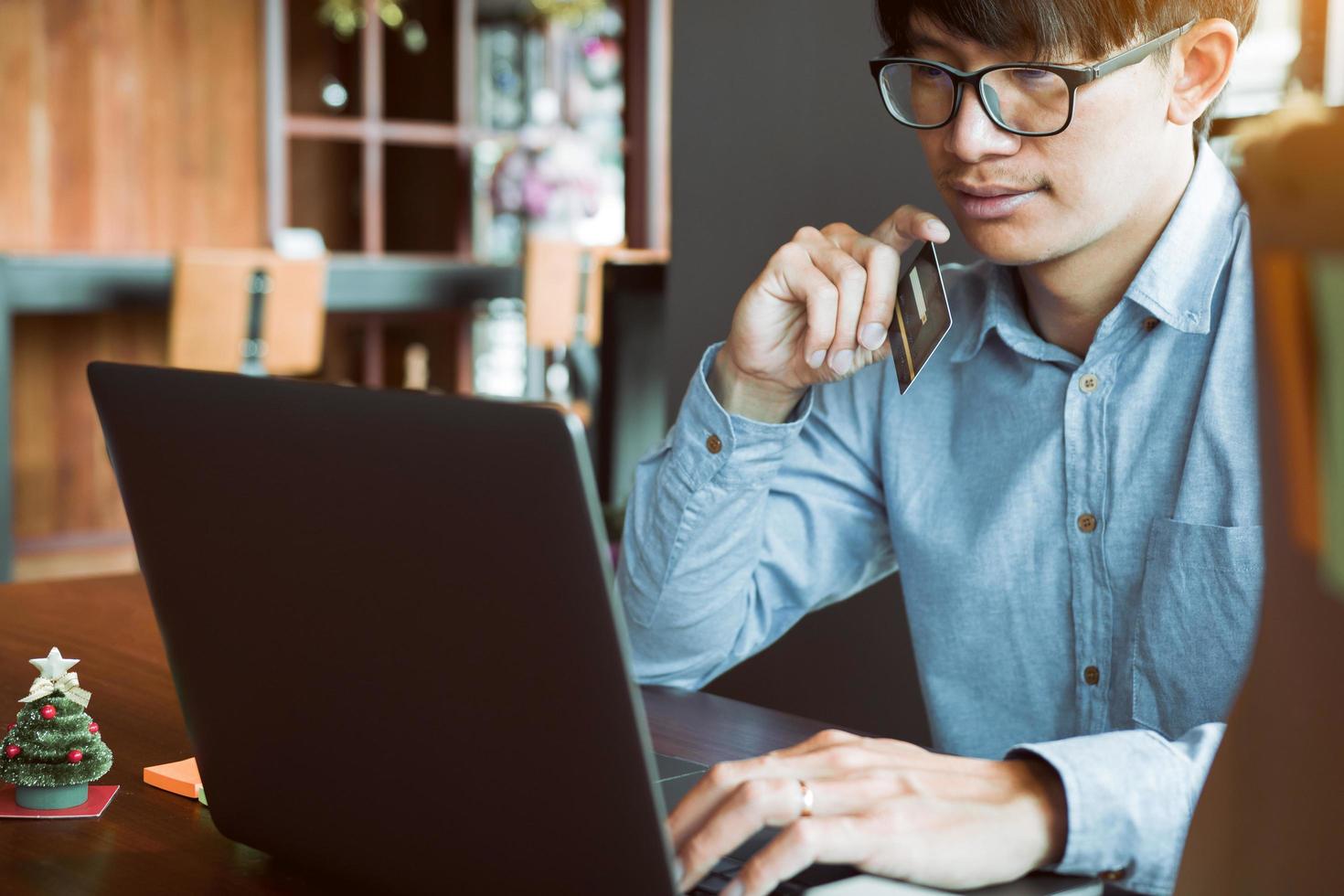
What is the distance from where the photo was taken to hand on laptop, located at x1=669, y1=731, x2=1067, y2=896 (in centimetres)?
65

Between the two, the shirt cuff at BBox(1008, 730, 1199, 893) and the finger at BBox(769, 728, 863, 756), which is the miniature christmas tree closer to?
the finger at BBox(769, 728, 863, 756)

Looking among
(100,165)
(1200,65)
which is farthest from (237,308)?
(1200,65)

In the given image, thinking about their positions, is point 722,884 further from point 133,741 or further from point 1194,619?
point 1194,619

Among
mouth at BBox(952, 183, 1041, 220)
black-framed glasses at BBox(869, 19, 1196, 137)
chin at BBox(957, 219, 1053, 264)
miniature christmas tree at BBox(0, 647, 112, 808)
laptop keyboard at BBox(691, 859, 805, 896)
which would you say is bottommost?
laptop keyboard at BBox(691, 859, 805, 896)

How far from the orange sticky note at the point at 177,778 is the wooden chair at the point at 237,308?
325 centimetres

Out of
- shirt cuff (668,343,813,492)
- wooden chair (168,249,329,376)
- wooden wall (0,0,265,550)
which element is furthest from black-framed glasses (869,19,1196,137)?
wooden wall (0,0,265,550)

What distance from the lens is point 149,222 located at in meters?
5.02

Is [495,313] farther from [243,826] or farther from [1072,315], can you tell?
[243,826]

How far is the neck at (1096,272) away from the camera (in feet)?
3.70

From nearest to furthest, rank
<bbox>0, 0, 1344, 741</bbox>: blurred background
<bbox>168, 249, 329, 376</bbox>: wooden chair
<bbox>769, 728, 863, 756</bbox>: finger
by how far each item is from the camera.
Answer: <bbox>769, 728, 863, 756</bbox>: finger < <bbox>0, 0, 1344, 741</bbox>: blurred background < <bbox>168, 249, 329, 376</bbox>: wooden chair

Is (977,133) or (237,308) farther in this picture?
(237,308)

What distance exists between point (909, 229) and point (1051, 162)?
0.43 feet

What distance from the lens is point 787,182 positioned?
182 cm

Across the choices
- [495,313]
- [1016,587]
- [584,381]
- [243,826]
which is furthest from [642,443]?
[243,826]
